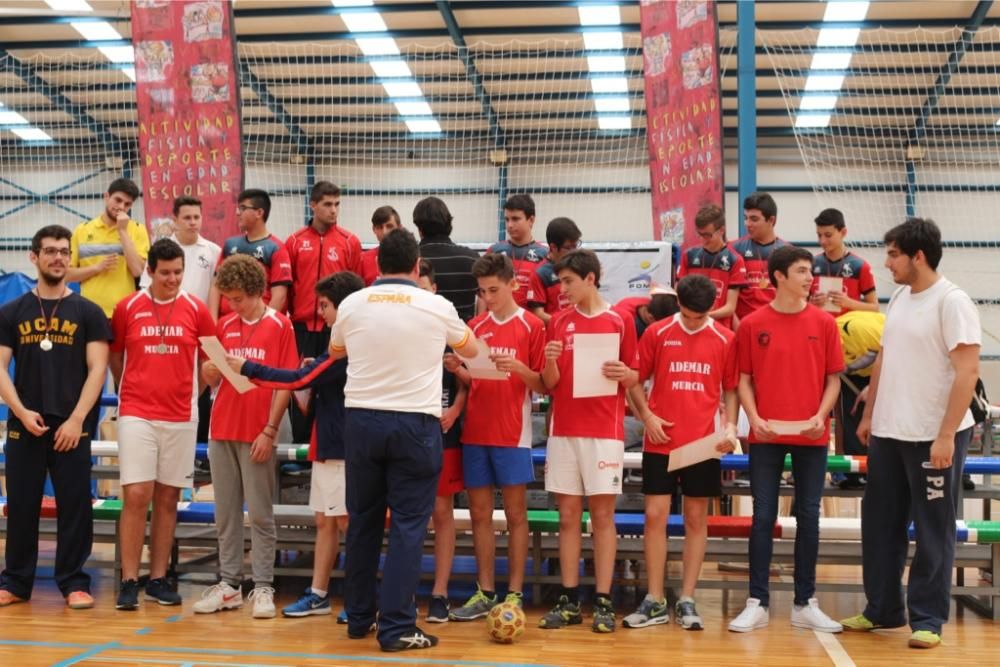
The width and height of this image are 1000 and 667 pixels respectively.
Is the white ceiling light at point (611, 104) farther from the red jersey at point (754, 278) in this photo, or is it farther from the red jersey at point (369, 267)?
the red jersey at point (369, 267)

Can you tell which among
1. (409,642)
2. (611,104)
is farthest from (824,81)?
(409,642)

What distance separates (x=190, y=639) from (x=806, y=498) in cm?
300

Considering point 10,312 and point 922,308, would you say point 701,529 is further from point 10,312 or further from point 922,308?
point 10,312

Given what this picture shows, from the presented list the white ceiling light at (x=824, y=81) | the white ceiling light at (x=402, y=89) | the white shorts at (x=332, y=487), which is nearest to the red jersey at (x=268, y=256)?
the white shorts at (x=332, y=487)

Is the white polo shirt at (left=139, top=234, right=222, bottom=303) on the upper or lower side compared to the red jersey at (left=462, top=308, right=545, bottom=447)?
upper

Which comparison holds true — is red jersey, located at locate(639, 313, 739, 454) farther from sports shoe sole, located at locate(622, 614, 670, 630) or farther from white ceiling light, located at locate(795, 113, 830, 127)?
white ceiling light, located at locate(795, 113, 830, 127)

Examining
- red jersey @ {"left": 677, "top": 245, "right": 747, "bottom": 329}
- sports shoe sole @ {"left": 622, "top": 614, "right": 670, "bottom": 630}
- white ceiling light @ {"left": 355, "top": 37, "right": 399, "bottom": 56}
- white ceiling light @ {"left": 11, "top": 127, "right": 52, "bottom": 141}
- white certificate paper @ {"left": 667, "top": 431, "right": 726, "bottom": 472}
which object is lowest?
sports shoe sole @ {"left": 622, "top": 614, "right": 670, "bottom": 630}

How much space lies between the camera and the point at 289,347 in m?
5.42

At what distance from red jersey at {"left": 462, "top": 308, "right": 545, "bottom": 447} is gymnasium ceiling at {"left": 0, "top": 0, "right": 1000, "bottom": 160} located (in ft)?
34.5

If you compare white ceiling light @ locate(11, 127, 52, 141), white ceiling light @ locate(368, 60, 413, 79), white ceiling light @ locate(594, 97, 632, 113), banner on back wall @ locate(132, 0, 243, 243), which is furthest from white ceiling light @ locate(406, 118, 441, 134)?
banner on back wall @ locate(132, 0, 243, 243)

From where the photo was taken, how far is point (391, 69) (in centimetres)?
1695

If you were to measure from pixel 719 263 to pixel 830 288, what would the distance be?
2.58ft

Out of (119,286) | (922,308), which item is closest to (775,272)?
(922,308)

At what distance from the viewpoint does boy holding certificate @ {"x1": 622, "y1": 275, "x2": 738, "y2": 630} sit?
5.02 meters
